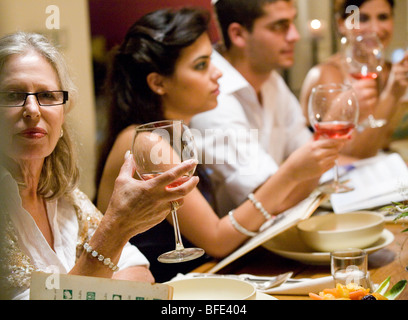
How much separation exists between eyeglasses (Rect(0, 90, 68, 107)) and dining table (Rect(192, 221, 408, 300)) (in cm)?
64

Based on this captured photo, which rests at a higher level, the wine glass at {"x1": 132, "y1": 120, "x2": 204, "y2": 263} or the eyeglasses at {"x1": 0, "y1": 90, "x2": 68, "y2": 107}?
the eyeglasses at {"x1": 0, "y1": 90, "x2": 68, "y2": 107}

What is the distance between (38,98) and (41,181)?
176 millimetres

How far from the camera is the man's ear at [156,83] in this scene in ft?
4.90

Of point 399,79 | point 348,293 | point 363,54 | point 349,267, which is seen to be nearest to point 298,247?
point 349,267

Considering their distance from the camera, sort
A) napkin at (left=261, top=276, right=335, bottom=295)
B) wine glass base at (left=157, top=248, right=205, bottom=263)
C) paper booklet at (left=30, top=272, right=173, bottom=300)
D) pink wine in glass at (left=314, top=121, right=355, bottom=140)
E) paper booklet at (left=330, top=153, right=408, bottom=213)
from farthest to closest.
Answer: paper booklet at (left=330, top=153, right=408, bottom=213) < pink wine in glass at (left=314, top=121, right=355, bottom=140) < napkin at (left=261, top=276, right=335, bottom=295) < wine glass base at (left=157, top=248, right=205, bottom=263) < paper booklet at (left=30, top=272, right=173, bottom=300)

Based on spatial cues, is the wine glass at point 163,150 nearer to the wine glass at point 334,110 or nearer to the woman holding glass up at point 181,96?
the woman holding glass up at point 181,96

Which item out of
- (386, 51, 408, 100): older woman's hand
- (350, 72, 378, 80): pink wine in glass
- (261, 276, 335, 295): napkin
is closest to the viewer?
(261, 276, 335, 295): napkin

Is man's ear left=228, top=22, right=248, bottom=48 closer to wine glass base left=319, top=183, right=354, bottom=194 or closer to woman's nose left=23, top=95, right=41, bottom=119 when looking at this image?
wine glass base left=319, top=183, right=354, bottom=194

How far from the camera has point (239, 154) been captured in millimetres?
1877

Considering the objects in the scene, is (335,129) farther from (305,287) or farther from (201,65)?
(305,287)

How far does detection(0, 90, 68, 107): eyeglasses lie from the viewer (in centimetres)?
92

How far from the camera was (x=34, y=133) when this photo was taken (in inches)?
37.5

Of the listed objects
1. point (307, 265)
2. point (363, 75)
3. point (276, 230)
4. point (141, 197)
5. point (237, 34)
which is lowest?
point (307, 265)

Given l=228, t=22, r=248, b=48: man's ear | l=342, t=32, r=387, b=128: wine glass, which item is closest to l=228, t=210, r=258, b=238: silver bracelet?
l=228, t=22, r=248, b=48: man's ear
